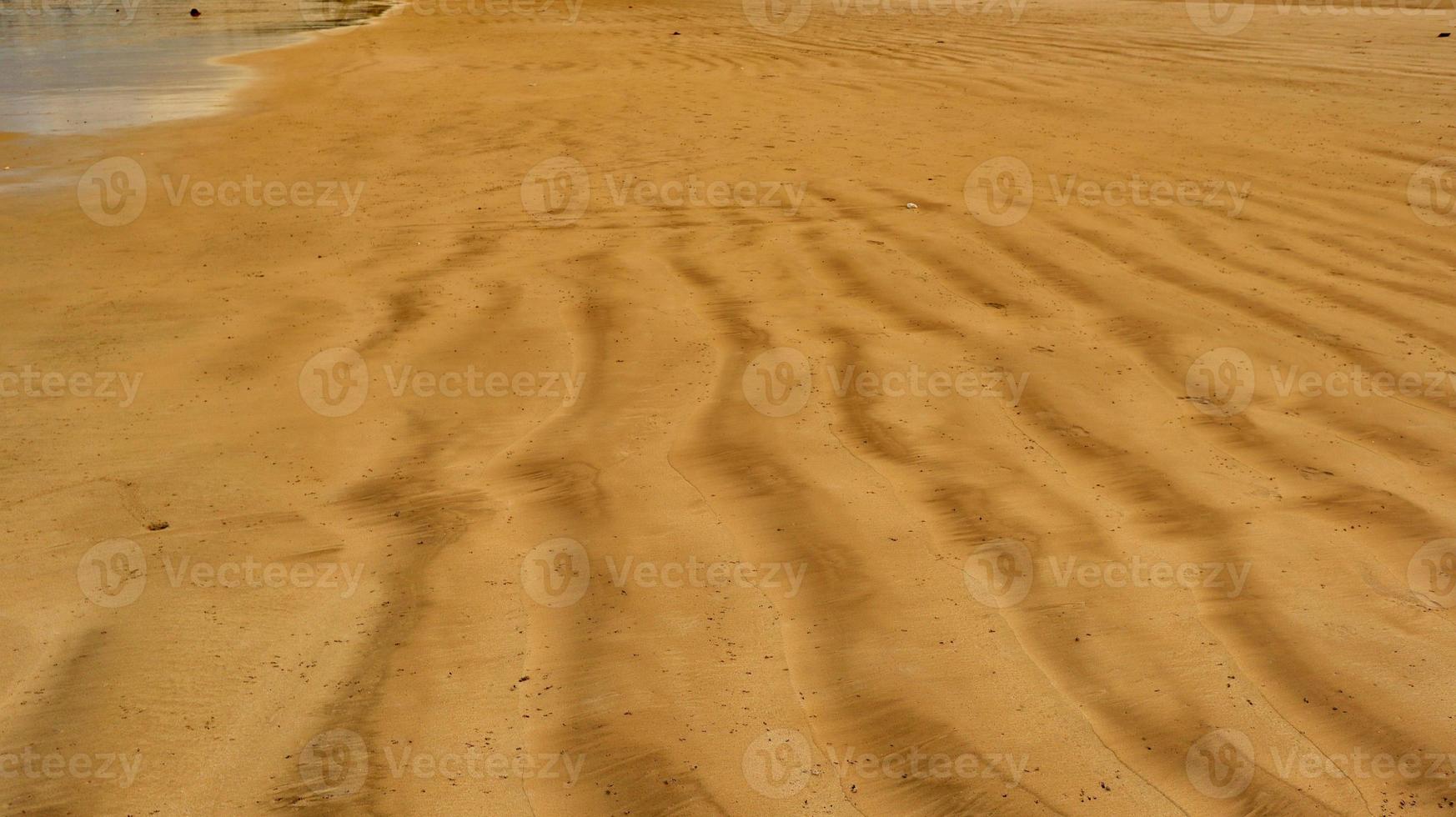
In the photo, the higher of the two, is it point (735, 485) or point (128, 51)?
point (735, 485)

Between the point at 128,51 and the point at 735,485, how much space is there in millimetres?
13181

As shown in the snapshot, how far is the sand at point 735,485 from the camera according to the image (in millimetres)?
→ 2273

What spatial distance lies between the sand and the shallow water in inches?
107

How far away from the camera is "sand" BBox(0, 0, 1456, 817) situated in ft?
7.46

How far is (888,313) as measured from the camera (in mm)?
4566

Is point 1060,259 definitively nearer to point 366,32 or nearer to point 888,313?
point 888,313

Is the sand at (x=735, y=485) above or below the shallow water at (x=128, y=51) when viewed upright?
above

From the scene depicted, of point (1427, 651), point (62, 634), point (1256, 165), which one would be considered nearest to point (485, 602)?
point (62, 634)

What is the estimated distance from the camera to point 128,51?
13.6 m

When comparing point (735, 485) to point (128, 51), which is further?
point (128, 51)

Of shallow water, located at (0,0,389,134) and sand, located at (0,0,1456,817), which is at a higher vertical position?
sand, located at (0,0,1456,817)

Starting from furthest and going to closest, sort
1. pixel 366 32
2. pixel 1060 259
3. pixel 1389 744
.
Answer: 1. pixel 366 32
2. pixel 1060 259
3. pixel 1389 744

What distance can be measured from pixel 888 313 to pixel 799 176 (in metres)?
2.22

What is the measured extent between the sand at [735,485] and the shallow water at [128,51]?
2722mm
